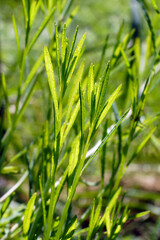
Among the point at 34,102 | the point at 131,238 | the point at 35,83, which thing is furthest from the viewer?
the point at 34,102

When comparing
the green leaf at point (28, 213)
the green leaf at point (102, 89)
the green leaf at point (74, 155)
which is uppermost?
the green leaf at point (102, 89)

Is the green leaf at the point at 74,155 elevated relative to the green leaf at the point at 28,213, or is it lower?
elevated

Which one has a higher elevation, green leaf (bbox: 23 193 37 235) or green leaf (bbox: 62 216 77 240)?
green leaf (bbox: 23 193 37 235)

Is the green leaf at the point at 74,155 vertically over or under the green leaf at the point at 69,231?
over

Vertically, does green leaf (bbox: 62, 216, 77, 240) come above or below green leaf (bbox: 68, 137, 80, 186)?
below

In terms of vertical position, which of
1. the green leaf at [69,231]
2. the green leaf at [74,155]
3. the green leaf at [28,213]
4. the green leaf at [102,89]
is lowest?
the green leaf at [69,231]

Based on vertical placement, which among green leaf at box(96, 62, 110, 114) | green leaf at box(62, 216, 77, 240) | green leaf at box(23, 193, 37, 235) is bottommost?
green leaf at box(62, 216, 77, 240)

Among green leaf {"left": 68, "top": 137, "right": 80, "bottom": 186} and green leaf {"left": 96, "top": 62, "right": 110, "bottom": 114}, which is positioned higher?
green leaf {"left": 96, "top": 62, "right": 110, "bottom": 114}

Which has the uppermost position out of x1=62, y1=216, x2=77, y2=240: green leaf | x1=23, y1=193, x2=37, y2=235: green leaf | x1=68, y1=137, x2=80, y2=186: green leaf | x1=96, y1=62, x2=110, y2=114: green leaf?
x1=96, y1=62, x2=110, y2=114: green leaf

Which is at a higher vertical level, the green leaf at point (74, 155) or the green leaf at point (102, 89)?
the green leaf at point (102, 89)

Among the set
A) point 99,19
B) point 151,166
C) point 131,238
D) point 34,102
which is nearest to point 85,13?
point 99,19

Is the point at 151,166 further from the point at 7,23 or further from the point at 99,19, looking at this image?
the point at 7,23
